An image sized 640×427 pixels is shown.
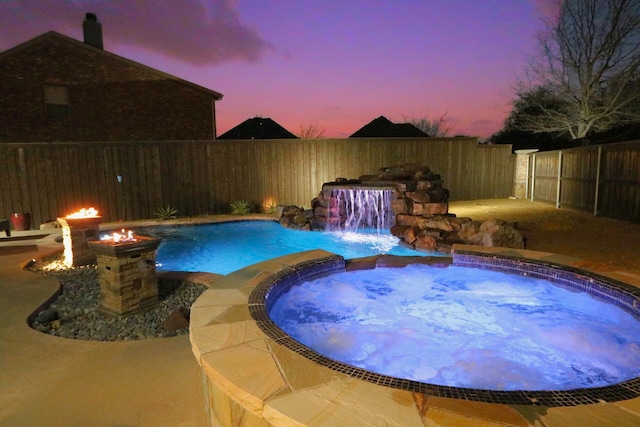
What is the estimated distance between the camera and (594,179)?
8.80 m

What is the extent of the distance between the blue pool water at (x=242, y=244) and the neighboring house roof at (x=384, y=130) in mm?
15509

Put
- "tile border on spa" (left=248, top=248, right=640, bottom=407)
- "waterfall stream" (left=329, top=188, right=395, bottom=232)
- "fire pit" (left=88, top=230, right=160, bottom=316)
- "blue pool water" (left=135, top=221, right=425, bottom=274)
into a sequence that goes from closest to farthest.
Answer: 1. "tile border on spa" (left=248, top=248, right=640, bottom=407)
2. "fire pit" (left=88, top=230, right=160, bottom=316)
3. "blue pool water" (left=135, top=221, right=425, bottom=274)
4. "waterfall stream" (left=329, top=188, right=395, bottom=232)

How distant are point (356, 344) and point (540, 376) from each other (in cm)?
128

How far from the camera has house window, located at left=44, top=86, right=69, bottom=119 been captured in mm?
11898

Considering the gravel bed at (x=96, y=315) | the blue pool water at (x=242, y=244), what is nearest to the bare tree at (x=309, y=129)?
the blue pool water at (x=242, y=244)

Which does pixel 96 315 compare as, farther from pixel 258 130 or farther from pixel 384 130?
pixel 384 130

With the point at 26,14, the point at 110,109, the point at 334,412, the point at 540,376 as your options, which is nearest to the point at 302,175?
the point at 110,109

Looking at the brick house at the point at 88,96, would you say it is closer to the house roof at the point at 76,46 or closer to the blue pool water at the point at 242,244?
the house roof at the point at 76,46

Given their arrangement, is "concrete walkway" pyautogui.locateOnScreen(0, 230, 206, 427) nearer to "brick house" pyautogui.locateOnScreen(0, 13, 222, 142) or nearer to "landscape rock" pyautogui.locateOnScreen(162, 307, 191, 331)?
"landscape rock" pyautogui.locateOnScreen(162, 307, 191, 331)

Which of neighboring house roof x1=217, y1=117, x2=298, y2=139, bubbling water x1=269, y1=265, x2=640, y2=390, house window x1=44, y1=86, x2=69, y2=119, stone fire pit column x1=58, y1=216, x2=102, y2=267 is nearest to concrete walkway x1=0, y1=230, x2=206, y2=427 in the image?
bubbling water x1=269, y1=265, x2=640, y2=390

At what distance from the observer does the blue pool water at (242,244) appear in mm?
6384

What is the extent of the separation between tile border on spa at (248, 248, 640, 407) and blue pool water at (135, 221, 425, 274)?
7.22ft

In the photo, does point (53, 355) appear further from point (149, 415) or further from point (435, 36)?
point (435, 36)

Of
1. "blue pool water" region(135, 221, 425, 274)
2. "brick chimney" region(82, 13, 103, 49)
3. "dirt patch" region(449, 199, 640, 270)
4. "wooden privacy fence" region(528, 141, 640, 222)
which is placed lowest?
"blue pool water" region(135, 221, 425, 274)
